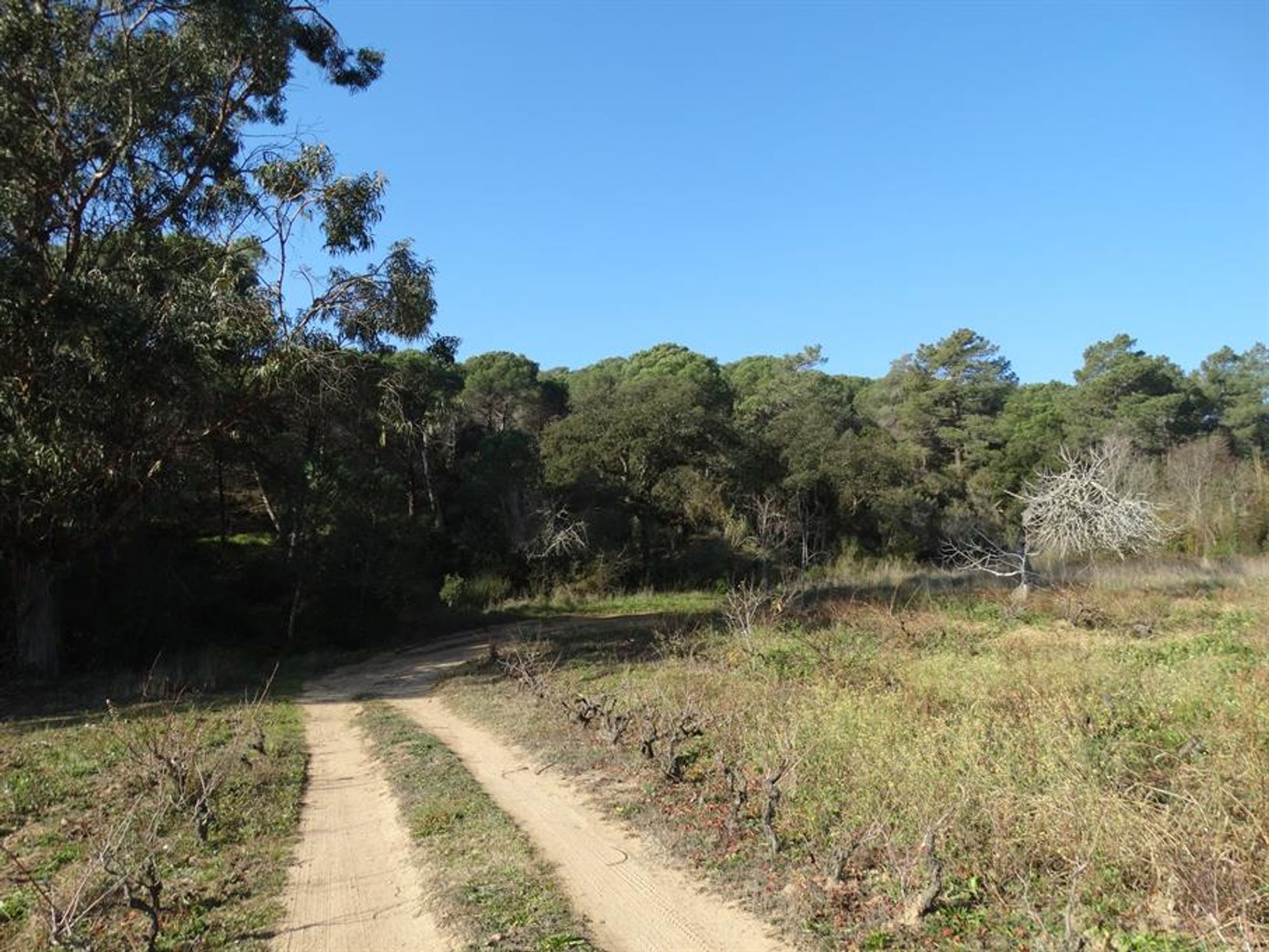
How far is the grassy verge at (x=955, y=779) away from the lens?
159 inches

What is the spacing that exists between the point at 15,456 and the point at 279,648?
31.8 feet

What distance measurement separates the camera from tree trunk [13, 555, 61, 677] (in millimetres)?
Result: 15164

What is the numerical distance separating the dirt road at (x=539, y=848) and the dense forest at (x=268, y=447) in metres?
7.57

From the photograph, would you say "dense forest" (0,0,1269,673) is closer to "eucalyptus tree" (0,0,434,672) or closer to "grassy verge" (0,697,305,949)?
"eucalyptus tree" (0,0,434,672)

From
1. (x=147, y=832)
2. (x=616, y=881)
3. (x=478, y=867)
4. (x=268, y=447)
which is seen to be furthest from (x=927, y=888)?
(x=268, y=447)

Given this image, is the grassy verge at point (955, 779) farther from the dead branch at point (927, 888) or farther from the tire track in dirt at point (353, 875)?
the tire track in dirt at point (353, 875)

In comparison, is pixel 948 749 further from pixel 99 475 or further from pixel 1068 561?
pixel 1068 561

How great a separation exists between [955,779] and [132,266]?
575 inches

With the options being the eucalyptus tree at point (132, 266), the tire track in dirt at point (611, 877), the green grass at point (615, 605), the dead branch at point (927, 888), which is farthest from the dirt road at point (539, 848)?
the green grass at point (615, 605)

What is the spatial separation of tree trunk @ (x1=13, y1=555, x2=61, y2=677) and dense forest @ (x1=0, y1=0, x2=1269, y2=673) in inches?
2.2

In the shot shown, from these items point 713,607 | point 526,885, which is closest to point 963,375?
point 713,607

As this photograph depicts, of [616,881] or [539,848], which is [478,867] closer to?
[539,848]

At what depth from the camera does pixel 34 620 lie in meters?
15.3

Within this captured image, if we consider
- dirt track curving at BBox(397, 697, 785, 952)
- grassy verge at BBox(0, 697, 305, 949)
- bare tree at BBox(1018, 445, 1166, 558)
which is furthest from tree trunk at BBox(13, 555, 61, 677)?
bare tree at BBox(1018, 445, 1166, 558)
